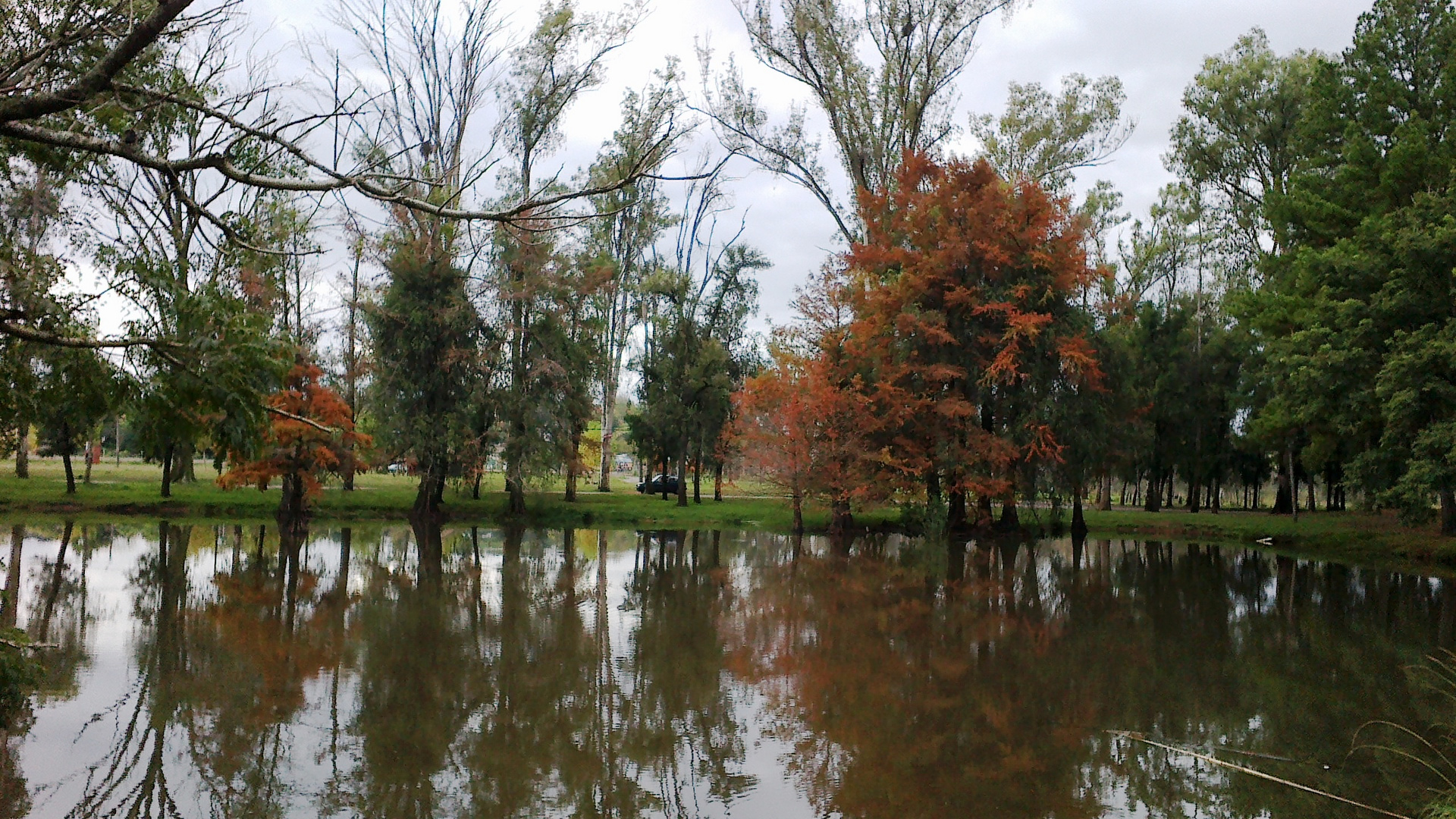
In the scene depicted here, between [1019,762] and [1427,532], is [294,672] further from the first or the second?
[1427,532]

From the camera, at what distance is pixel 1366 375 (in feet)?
76.4

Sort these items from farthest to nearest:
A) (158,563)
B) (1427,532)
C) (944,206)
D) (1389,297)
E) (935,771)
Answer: (944,206) < (1427,532) < (1389,297) < (158,563) < (935,771)

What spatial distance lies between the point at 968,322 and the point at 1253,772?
2312 cm

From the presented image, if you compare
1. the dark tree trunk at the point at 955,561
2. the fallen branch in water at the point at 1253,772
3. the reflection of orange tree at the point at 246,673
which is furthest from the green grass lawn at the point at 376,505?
the fallen branch in water at the point at 1253,772

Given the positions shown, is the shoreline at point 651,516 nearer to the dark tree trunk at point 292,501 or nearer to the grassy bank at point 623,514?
the grassy bank at point 623,514

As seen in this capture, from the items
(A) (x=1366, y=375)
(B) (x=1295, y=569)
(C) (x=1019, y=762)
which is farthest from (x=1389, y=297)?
(C) (x=1019, y=762)

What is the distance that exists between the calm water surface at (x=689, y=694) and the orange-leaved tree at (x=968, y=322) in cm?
958

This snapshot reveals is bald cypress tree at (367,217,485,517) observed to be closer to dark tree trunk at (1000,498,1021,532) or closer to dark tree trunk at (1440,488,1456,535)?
dark tree trunk at (1000,498,1021,532)

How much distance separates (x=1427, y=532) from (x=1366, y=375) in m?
5.50

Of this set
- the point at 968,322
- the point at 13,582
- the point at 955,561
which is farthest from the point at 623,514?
the point at 13,582

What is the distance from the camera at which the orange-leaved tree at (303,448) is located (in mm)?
28078

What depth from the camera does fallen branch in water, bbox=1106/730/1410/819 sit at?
6.55 meters

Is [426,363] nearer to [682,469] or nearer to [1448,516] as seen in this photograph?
[682,469]

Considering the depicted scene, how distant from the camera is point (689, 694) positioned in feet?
31.6
